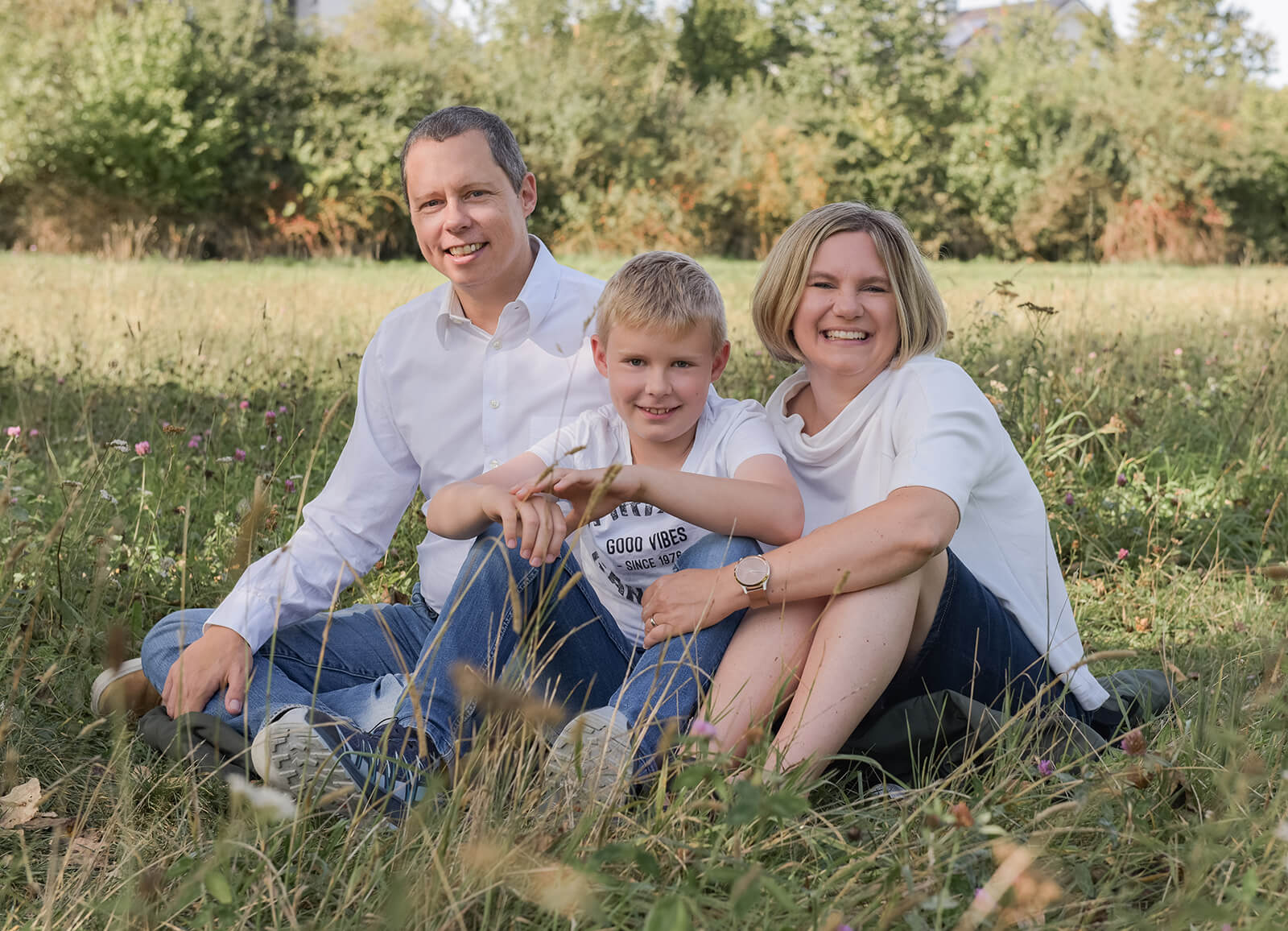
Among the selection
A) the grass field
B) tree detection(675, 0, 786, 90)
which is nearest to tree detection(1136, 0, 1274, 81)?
tree detection(675, 0, 786, 90)

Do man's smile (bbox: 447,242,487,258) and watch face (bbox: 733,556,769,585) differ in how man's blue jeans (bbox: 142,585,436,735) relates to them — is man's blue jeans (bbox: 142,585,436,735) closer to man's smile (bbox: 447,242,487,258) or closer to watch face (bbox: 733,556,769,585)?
watch face (bbox: 733,556,769,585)

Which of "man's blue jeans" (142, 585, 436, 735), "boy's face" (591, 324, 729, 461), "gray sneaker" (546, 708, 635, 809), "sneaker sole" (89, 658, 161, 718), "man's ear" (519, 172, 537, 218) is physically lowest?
"sneaker sole" (89, 658, 161, 718)

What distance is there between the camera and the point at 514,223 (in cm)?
285

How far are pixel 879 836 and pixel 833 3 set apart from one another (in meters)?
33.9

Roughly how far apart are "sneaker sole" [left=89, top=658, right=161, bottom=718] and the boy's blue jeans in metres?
0.06

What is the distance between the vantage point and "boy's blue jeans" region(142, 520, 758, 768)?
2.14 m

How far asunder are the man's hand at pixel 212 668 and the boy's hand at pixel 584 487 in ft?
2.49

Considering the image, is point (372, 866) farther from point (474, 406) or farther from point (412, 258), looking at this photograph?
point (412, 258)

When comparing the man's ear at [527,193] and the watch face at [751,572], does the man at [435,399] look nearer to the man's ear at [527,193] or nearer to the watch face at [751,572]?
the man's ear at [527,193]

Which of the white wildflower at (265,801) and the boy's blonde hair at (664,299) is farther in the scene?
the boy's blonde hair at (664,299)

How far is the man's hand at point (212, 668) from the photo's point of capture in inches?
96.3

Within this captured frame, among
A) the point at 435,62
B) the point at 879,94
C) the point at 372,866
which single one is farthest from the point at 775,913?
the point at 879,94

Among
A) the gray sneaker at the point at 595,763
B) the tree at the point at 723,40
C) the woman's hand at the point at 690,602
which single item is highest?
the tree at the point at 723,40

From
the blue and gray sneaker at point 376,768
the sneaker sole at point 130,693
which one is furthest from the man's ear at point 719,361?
the sneaker sole at point 130,693
